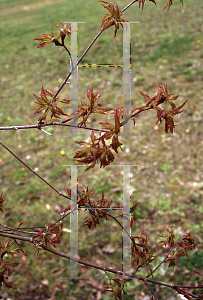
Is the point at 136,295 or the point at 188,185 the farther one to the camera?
the point at 188,185

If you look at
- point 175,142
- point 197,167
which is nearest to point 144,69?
point 175,142

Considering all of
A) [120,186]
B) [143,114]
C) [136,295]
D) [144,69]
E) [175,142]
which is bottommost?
[136,295]

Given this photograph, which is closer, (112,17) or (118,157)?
(112,17)

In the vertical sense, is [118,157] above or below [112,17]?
below

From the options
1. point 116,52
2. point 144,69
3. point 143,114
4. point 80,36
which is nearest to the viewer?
point 143,114

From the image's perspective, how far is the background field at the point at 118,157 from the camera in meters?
2.43

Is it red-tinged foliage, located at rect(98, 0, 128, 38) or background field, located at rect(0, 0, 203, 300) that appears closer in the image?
red-tinged foliage, located at rect(98, 0, 128, 38)

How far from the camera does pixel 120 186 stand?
3.12 metres

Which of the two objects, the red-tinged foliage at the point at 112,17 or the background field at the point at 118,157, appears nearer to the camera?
the red-tinged foliage at the point at 112,17

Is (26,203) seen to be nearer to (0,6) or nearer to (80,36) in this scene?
(80,36)

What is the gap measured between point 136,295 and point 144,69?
3919 millimetres

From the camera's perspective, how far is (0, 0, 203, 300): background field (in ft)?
7.97

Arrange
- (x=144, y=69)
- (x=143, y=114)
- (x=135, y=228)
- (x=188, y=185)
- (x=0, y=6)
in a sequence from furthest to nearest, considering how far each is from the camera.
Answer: (x=0, y=6)
(x=144, y=69)
(x=143, y=114)
(x=188, y=185)
(x=135, y=228)

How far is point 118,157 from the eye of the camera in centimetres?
352
